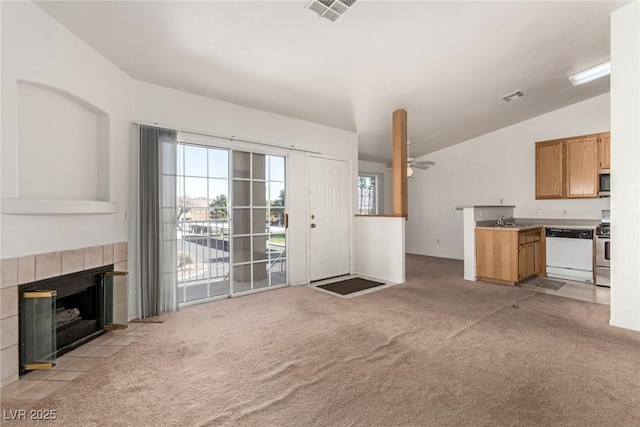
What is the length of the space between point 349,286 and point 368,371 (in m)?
2.56

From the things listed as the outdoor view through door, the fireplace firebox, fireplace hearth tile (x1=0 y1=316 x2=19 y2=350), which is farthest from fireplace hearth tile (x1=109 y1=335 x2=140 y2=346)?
the outdoor view through door

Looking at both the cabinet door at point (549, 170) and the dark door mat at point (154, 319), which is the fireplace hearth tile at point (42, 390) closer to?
the dark door mat at point (154, 319)

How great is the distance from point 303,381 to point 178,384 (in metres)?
0.88

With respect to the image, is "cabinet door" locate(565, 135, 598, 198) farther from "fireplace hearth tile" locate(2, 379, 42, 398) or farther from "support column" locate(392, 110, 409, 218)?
"fireplace hearth tile" locate(2, 379, 42, 398)

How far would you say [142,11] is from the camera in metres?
2.33

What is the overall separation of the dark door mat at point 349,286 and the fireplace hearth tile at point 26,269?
3350 mm

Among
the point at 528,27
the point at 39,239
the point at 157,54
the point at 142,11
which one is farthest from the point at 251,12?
the point at 528,27

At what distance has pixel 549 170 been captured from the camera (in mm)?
5605

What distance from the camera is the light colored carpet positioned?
1734mm

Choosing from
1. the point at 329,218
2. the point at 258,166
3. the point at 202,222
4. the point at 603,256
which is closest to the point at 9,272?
the point at 202,222

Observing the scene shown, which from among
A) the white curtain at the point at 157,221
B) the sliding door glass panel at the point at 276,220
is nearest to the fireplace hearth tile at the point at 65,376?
the white curtain at the point at 157,221

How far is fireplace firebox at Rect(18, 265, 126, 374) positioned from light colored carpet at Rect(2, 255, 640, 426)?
427mm

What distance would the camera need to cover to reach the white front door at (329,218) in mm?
5070

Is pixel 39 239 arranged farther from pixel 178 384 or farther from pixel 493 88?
pixel 493 88
